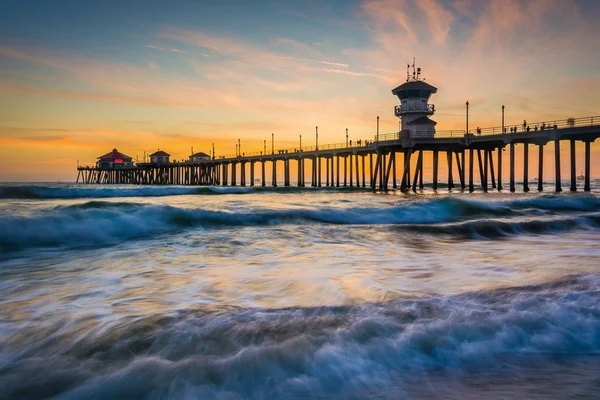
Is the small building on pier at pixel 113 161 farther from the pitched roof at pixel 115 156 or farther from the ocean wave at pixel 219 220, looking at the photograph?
the ocean wave at pixel 219 220

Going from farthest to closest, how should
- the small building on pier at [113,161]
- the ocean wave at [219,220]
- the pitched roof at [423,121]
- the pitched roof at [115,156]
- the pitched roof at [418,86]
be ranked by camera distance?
the pitched roof at [115,156]
the small building on pier at [113,161]
the pitched roof at [418,86]
the pitched roof at [423,121]
the ocean wave at [219,220]

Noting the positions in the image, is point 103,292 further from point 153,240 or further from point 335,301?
point 153,240

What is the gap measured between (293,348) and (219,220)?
495 inches

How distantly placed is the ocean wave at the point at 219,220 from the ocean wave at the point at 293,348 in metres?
7.75

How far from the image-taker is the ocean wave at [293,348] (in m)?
3.05

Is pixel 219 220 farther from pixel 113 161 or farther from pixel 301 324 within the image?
pixel 113 161

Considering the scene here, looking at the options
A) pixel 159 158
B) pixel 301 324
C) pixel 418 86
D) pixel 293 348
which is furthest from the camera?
pixel 159 158

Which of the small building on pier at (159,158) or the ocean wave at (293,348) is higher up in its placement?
the small building on pier at (159,158)

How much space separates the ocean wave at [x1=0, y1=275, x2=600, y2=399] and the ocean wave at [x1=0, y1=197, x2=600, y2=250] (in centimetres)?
775

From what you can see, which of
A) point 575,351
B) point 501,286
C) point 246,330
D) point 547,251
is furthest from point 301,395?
point 547,251

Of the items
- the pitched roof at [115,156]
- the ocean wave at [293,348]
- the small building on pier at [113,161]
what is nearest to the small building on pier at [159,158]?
the small building on pier at [113,161]

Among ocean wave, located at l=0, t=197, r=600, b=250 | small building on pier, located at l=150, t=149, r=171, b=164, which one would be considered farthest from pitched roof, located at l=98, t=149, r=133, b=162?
ocean wave, located at l=0, t=197, r=600, b=250

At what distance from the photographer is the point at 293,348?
11.5 ft

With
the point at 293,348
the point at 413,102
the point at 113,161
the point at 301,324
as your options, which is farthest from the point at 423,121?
the point at 113,161
